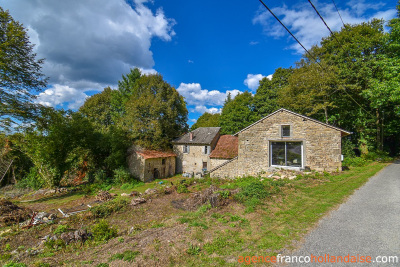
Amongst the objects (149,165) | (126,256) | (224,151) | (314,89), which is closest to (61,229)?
(126,256)

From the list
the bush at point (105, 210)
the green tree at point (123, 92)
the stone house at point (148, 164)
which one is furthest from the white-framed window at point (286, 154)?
the green tree at point (123, 92)

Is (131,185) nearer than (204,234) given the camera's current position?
No

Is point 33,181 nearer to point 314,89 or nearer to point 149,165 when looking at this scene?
point 149,165

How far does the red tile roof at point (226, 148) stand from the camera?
69.3 feet

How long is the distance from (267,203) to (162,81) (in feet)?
81.9

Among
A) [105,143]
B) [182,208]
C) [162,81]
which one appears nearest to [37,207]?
[105,143]

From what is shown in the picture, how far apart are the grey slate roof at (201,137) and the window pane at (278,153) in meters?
10.4

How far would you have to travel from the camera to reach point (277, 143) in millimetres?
13438

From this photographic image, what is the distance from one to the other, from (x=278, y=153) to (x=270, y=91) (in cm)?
1764

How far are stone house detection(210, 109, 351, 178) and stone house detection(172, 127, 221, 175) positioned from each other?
8078 millimetres

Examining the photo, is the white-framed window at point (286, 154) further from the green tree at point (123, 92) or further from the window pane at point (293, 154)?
the green tree at point (123, 92)

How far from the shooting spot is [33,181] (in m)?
17.2

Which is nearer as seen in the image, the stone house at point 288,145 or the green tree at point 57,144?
the stone house at point 288,145

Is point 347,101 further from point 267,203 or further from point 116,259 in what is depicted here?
point 116,259
